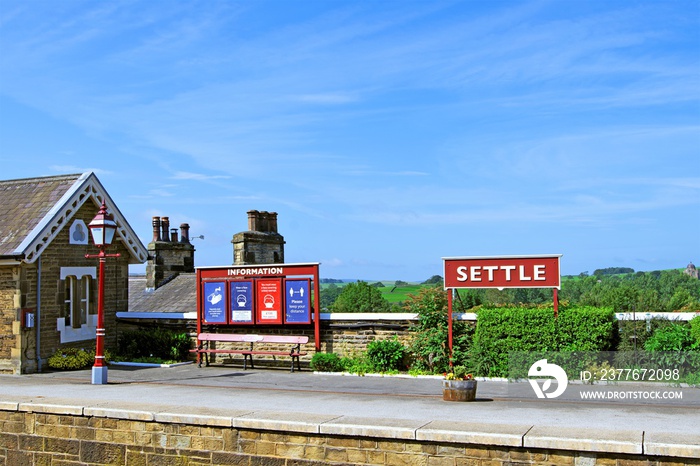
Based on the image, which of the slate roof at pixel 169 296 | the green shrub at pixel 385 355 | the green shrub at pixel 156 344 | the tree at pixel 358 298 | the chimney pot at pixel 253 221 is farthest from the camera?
the tree at pixel 358 298

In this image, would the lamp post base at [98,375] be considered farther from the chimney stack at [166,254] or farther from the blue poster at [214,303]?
the chimney stack at [166,254]

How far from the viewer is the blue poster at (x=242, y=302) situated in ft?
63.8

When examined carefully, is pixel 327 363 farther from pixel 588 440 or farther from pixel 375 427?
pixel 588 440

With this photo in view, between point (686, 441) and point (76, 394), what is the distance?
1107cm


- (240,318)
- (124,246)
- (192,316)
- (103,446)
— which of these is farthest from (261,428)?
(124,246)

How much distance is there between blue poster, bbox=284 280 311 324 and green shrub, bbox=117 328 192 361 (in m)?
3.54

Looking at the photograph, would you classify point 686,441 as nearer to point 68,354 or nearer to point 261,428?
point 261,428

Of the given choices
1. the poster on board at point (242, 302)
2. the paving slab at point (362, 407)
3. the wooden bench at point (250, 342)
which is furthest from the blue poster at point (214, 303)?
the paving slab at point (362, 407)

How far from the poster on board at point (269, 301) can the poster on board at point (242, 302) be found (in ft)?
0.64

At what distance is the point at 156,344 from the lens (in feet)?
67.9

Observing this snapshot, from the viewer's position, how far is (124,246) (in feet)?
71.0

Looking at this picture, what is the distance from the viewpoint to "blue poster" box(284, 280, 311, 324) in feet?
61.5

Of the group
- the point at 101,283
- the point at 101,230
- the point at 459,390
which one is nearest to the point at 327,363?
the point at 459,390

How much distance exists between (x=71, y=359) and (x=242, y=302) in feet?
15.5
